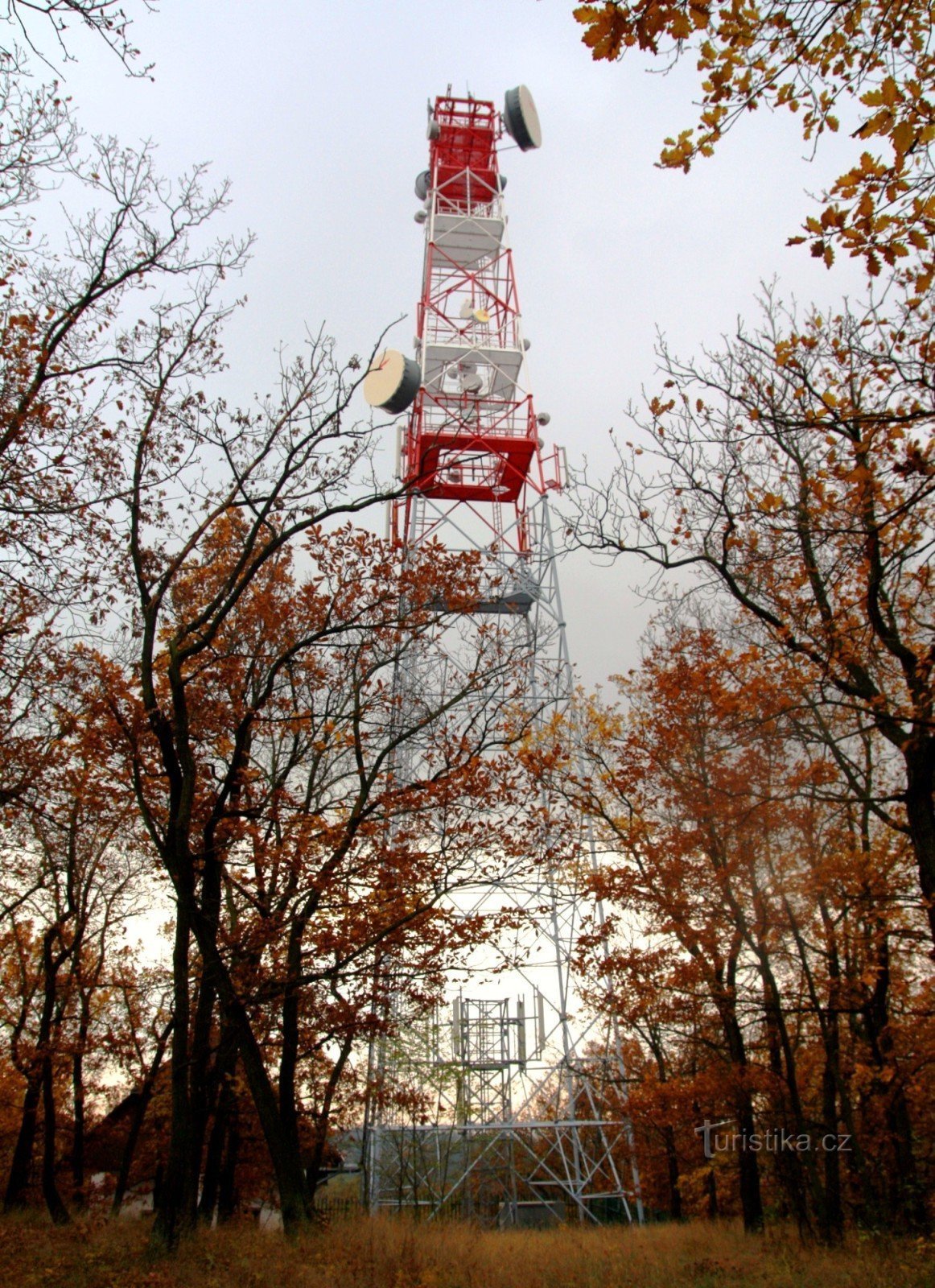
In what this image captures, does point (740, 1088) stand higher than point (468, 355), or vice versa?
point (468, 355)

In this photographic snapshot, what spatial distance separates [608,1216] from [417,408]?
16526 millimetres

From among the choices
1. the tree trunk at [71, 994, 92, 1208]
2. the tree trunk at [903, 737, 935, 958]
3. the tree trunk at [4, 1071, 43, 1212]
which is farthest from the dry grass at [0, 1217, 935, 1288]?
the tree trunk at [71, 994, 92, 1208]

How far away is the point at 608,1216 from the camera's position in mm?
19359

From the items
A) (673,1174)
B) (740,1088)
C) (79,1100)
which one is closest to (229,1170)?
(79,1100)

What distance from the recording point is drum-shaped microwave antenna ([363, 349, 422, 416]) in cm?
1644

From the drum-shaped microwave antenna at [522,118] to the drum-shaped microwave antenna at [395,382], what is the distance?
266 inches

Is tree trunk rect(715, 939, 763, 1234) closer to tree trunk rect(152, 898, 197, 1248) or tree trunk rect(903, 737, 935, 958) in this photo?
tree trunk rect(903, 737, 935, 958)

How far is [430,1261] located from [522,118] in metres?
20.1

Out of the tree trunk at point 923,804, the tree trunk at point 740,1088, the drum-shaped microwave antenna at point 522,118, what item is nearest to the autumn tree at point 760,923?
the tree trunk at point 740,1088

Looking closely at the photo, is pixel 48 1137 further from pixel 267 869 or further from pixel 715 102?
pixel 715 102

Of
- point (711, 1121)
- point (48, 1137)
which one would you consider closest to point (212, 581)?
point (48, 1137)

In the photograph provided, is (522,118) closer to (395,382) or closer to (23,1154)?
(395,382)

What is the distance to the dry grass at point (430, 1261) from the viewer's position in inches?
313

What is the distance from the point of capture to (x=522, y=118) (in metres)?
20.0
